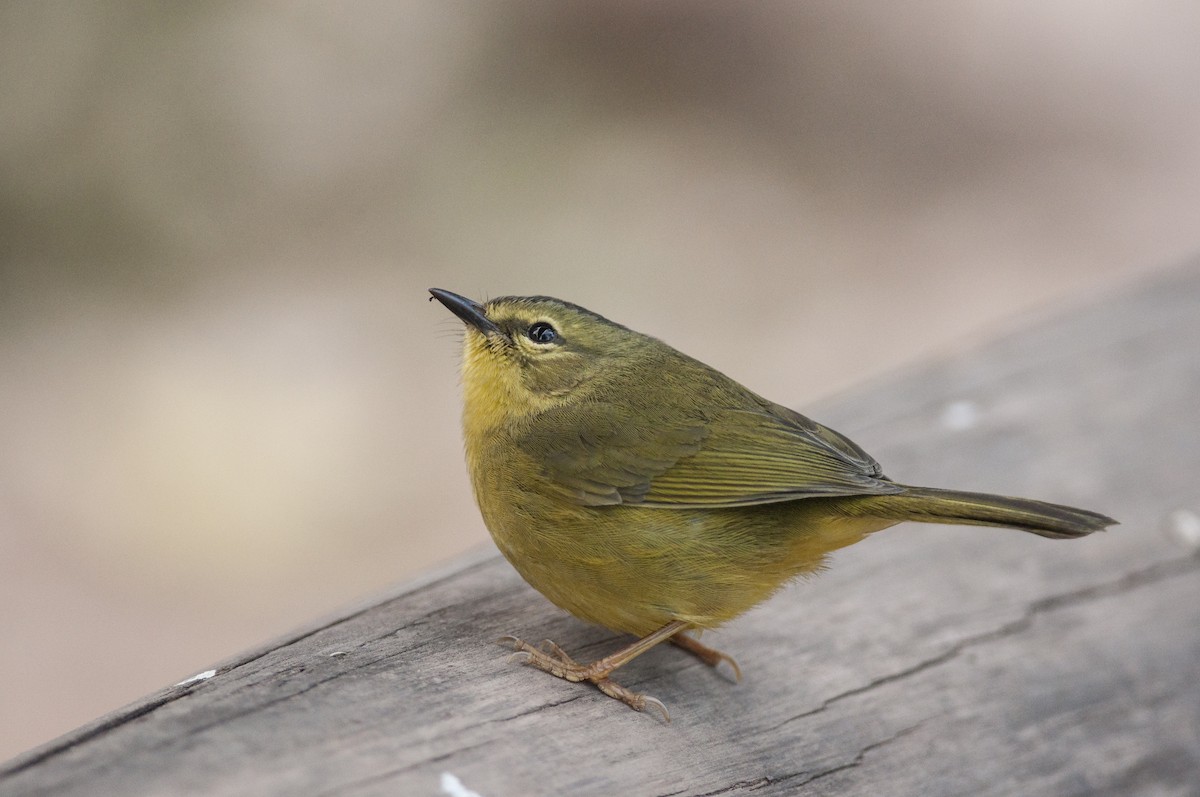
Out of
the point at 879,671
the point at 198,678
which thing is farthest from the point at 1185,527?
the point at 198,678

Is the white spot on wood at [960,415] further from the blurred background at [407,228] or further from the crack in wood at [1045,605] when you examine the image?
the blurred background at [407,228]

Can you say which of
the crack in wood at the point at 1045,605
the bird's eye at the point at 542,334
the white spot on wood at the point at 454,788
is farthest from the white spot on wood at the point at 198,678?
the bird's eye at the point at 542,334

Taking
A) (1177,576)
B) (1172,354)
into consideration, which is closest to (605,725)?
(1177,576)

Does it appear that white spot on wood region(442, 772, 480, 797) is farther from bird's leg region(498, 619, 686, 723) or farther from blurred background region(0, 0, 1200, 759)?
blurred background region(0, 0, 1200, 759)

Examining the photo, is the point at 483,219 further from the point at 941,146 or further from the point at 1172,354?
the point at 1172,354

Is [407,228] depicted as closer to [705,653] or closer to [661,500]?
[661,500]

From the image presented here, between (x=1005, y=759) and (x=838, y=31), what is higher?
(x=838, y=31)
